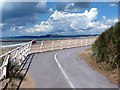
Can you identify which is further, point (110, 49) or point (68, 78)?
point (110, 49)

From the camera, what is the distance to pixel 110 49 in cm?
1947

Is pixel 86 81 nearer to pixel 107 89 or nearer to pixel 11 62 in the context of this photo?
pixel 107 89

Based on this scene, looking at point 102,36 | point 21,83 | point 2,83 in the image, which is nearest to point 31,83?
point 21,83

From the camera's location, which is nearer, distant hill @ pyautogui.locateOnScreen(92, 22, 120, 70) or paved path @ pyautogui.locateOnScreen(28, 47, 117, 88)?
paved path @ pyautogui.locateOnScreen(28, 47, 117, 88)

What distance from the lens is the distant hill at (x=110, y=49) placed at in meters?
18.2

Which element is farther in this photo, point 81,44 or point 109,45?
point 81,44

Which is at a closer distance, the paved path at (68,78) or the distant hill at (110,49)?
the paved path at (68,78)

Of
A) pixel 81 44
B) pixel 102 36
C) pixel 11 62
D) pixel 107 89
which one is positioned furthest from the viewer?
pixel 81 44

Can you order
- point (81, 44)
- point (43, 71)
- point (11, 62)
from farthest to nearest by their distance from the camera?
point (81, 44)
point (43, 71)
point (11, 62)

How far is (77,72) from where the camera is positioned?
18.1 meters

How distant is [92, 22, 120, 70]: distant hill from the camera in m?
18.2

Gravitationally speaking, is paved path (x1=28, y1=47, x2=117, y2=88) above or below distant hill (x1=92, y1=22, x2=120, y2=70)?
below

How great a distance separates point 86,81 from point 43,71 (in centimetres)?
433

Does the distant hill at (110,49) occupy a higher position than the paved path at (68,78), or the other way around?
the distant hill at (110,49)
